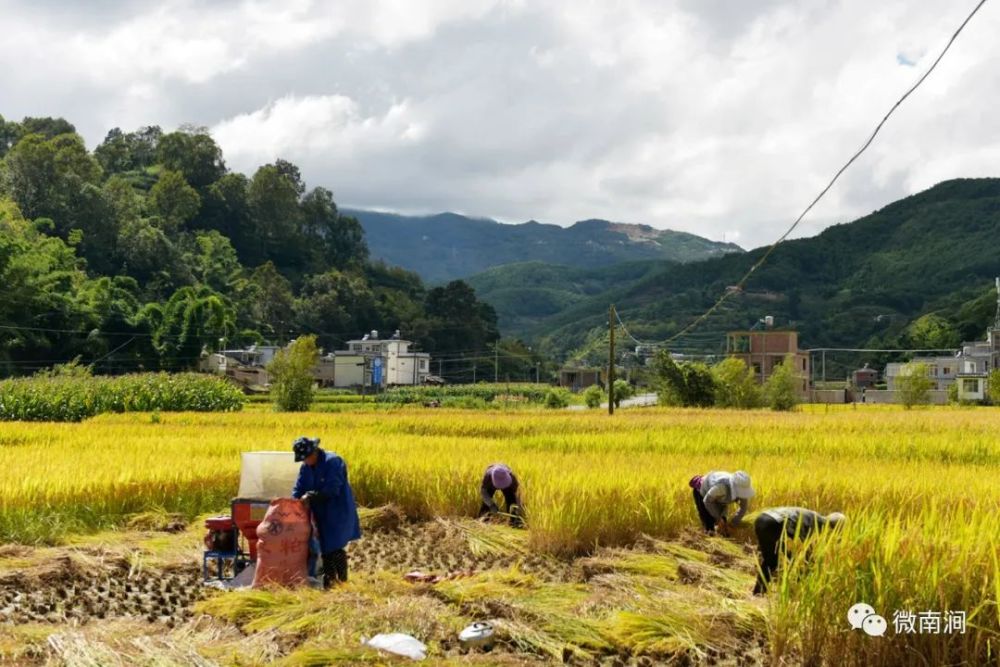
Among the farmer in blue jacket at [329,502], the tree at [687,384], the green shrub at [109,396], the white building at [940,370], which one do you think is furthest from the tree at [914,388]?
the farmer in blue jacket at [329,502]

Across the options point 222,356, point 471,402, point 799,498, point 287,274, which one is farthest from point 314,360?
point 287,274

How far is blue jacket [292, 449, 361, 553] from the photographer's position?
7.02 m

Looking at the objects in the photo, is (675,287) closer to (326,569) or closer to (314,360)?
(314,360)

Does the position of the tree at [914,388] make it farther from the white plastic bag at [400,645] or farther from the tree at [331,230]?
the tree at [331,230]

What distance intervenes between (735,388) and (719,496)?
40639 millimetres

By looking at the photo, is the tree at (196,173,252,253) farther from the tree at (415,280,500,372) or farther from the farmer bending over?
the farmer bending over

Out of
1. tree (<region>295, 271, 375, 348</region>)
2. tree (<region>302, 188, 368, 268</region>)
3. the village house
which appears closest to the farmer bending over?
the village house

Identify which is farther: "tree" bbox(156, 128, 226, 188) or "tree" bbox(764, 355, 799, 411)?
"tree" bbox(156, 128, 226, 188)

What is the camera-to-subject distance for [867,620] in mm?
4754

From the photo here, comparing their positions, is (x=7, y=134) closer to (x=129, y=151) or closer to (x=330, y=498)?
(x=129, y=151)

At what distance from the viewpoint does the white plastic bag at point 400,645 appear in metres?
5.29

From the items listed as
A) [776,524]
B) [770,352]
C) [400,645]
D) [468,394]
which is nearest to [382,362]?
[468,394]

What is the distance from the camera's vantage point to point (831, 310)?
293ft

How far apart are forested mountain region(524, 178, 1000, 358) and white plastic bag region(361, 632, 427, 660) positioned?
79.3 m
